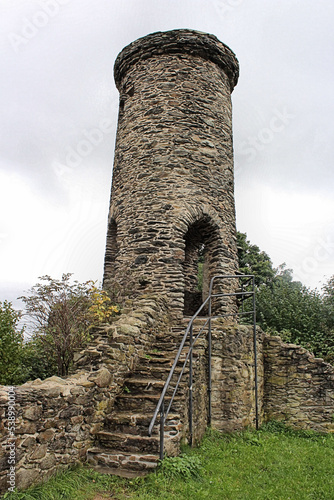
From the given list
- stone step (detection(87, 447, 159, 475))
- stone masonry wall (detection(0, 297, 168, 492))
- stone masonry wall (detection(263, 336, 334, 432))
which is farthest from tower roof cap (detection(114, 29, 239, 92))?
stone step (detection(87, 447, 159, 475))

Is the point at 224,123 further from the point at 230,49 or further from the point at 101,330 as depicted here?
the point at 101,330

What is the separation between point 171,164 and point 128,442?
20.9 ft

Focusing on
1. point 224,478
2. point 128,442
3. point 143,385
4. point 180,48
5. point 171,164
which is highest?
point 180,48

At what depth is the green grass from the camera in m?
4.18

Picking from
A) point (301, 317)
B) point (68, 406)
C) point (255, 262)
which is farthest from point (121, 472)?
point (255, 262)

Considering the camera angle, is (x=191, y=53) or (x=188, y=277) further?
(x=188, y=277)

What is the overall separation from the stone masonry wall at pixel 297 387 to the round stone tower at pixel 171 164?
222cm

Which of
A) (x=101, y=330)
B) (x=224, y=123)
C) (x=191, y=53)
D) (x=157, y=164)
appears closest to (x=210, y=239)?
(x=157, y=164)

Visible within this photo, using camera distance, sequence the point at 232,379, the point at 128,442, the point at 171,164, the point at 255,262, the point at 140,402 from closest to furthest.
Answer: the point at 128,442
the point at 140,402
the point at 232,379
the point at 171,164
the point at 255,262

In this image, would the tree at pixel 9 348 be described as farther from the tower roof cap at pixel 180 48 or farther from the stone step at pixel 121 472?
the tower roof cap at pixel 180 48

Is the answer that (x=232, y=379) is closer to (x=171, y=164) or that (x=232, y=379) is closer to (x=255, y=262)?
(x=171, y=164)

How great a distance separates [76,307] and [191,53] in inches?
288

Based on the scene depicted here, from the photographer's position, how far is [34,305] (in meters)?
7.41

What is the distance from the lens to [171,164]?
9.27 m
